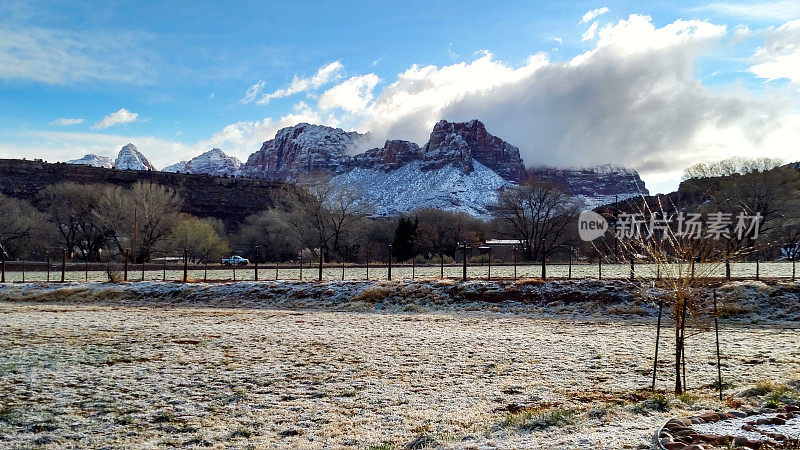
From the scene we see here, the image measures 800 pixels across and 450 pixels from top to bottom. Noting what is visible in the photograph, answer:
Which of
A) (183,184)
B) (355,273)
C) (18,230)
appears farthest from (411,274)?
(183,184)

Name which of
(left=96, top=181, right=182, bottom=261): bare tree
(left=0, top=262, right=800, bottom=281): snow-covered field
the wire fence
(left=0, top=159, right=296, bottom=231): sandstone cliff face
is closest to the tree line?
(left=96, top=181, right=182, bottom=261): bare tree

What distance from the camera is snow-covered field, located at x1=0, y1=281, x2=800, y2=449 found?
→ 618 cm

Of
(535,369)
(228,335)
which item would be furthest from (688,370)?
(228,335)

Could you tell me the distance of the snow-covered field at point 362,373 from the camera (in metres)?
6.18

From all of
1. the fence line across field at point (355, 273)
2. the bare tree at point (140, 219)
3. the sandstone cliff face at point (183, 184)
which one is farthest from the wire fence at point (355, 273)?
the sandstone cliff face at point (183, 184)

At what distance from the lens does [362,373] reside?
9.56 meters

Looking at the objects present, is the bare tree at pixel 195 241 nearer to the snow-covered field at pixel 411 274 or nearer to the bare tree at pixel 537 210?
the snow-covered field at pixel 411 274

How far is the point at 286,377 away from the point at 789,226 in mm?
74227

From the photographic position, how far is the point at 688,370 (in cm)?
973

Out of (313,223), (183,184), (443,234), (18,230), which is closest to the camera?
(18,230)

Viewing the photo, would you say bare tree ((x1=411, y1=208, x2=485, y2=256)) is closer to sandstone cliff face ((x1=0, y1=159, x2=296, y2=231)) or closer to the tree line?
Result: the tree line

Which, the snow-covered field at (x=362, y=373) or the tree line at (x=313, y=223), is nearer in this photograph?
the snow-covered field at (x=362, y=373)

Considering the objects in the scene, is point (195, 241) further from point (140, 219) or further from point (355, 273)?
point (355, 273)

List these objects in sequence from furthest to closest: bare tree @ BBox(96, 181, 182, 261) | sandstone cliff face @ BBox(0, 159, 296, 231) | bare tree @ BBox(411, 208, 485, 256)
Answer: sandstone cliff face @ BBox(0, 159, 296, 231) < bare tree @ BBox(411, 208, 485, 256) < bare tree @ BBox(96, 181, 182, 261)
